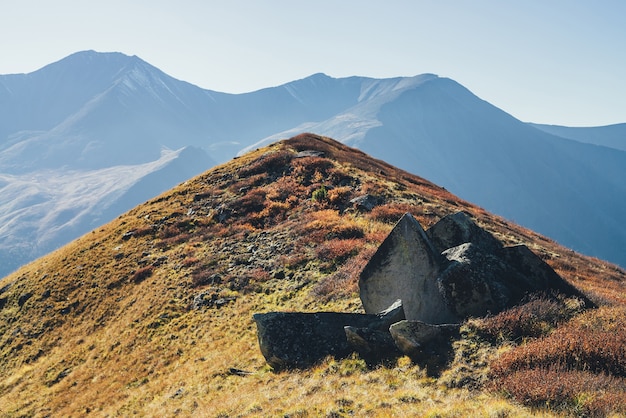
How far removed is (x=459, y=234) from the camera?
60.9ft

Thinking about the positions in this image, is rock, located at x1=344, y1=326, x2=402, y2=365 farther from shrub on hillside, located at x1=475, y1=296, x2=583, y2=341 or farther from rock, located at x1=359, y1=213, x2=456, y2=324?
shrub on hillside, located at x1=475, y1=296, x2=583, y2=341

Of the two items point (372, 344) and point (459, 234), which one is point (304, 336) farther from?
point (459, 234)

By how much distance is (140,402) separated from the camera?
1888 cm

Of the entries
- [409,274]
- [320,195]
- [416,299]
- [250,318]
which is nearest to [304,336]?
[416,299]

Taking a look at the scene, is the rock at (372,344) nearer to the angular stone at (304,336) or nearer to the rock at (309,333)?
the rock at (309,333)

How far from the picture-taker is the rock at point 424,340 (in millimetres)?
12805

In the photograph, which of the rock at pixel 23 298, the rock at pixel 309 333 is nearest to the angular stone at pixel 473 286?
the rock at pixel 309 333

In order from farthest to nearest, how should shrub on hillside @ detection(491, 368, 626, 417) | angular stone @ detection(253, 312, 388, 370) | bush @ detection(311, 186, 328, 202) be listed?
bush @ detection(311, 186, 328, 202), angular stone @ detection(253, 312, 388, 370), shrub on hillside @ detection(491, 368, 626, 417)

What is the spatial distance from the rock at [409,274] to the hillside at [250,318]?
2.53m

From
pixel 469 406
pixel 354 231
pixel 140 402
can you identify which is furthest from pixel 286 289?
pixel 469 406

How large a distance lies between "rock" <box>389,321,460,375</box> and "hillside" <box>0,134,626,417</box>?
453 mm

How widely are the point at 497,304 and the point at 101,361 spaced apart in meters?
22.6

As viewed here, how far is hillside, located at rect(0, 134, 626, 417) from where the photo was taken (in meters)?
10.9

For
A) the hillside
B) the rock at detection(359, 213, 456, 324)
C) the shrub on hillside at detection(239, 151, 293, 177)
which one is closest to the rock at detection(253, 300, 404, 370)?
the hillside
